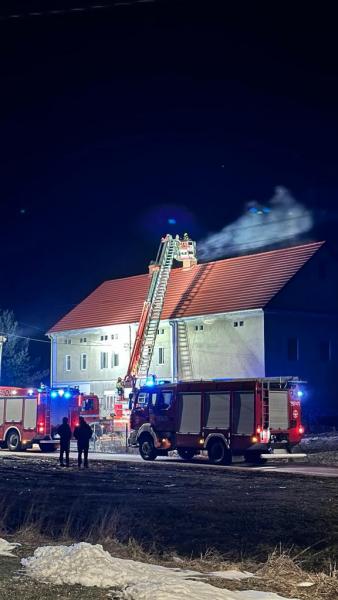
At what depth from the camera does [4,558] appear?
9211 mm

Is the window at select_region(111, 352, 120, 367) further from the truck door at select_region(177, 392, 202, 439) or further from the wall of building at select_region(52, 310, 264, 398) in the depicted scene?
the truck door at select_region(177, 392, 202, 439)

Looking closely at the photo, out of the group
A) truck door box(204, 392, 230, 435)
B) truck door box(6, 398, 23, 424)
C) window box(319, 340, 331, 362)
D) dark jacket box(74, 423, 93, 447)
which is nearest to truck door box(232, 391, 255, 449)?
truck door box(204, 392, 230, 435)

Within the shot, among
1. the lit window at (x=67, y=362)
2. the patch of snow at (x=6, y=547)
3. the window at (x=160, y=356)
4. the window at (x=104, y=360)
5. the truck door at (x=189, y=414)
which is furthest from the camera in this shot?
the lit window at (x=67, y=362)

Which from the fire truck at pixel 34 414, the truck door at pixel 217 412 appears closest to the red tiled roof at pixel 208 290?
the fire truck at pixel 34 414

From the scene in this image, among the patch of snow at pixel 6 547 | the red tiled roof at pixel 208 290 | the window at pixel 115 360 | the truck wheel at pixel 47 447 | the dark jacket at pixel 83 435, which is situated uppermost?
the red tiled roof at pixel 208 290

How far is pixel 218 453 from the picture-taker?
84.0ft

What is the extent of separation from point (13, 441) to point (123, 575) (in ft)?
86.9

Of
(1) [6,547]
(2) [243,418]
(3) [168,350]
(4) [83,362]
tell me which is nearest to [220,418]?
(2) [243,418]

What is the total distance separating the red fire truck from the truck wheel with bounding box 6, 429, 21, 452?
721cm

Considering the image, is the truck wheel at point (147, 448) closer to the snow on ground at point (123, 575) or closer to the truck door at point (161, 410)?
the truck door at point (161, 410)

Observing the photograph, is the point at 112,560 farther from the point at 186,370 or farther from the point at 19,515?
the point at 186,370

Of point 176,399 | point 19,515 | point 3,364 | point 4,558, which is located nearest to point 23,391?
point 176,399

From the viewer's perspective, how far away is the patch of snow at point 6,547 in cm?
959

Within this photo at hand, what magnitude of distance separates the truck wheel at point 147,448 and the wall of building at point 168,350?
14706 millimetres
